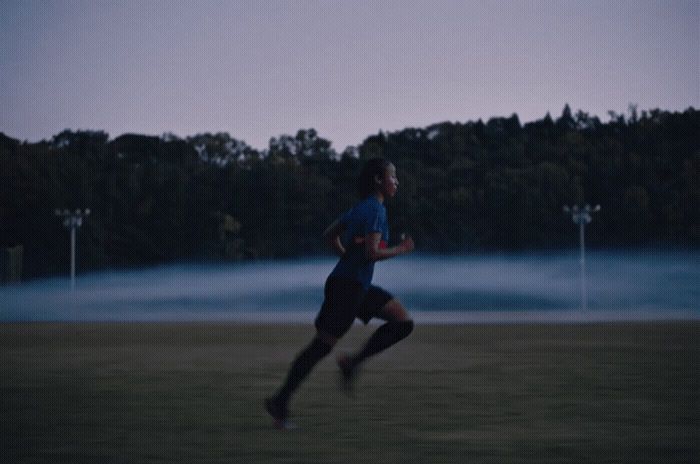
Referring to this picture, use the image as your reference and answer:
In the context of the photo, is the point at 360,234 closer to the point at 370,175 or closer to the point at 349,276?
the point at 349,276

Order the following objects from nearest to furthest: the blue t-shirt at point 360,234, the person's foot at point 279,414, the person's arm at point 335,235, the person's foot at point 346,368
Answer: the person's foot at point 279,414 < the blue t-shirt at point 360,234 < the person's arm at point 335,235 < the person's foot at point 346,368

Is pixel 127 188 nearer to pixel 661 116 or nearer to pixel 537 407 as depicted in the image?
pixel 661 116

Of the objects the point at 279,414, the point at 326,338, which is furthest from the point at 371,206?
the point at 279,414

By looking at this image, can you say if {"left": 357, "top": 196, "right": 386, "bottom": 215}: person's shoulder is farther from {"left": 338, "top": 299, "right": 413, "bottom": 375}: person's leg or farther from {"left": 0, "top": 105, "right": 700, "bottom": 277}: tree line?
{"left": 0, "top": 105, "right": 700, "bottom": 277}: tree line

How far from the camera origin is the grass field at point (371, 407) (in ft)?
21.7

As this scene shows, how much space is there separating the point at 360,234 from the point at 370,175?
54 centimetres

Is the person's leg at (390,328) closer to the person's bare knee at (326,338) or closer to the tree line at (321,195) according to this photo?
the person's bare knee at (326,338)

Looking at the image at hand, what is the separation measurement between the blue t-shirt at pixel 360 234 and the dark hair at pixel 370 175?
0.57 feet

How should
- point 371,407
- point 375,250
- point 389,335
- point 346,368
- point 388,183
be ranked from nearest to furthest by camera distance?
point 375,250
point 388,183
point 389,335
point 346,368
point 371,407

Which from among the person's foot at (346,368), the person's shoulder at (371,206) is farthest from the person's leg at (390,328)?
the person's shoulder at (371,206)

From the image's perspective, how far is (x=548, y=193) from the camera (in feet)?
266

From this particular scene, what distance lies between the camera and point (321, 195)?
82.8 meters

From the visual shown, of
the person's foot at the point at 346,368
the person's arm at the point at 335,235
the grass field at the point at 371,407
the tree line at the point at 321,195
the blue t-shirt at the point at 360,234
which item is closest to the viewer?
the grass field at the point at 371,407

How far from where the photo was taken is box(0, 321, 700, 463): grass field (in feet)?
21.7
